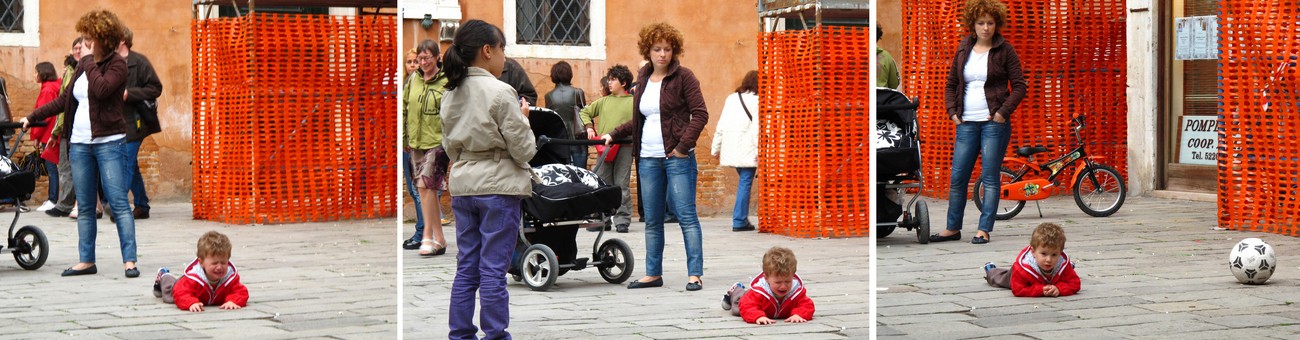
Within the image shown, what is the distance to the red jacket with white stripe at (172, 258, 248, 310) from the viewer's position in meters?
5.60

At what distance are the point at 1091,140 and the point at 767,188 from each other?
5516 millimetres

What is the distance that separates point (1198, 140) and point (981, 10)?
4.87 m

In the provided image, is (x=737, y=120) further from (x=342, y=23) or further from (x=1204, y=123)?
(x=1204, y=123)

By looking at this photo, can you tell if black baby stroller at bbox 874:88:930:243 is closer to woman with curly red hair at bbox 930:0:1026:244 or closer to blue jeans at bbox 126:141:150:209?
woman with curly red hair at bbox 930:0:1026:244

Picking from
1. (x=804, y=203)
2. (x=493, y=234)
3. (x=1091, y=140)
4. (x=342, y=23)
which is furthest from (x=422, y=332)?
(x=1091, y=140)

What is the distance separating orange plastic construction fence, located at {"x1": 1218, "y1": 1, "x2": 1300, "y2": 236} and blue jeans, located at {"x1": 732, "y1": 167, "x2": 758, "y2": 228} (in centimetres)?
302

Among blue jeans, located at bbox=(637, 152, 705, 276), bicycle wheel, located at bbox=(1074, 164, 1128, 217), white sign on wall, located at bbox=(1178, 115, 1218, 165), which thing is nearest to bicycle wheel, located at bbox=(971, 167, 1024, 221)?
bicycle wheel, located at bbox=(1074, 164, 1128, 217)

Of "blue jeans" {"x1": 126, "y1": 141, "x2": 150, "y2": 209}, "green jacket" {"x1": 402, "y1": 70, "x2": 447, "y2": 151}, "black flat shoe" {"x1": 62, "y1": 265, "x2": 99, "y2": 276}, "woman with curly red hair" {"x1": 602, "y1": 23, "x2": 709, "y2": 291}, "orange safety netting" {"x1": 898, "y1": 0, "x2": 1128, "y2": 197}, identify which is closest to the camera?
"green jacket" {"x1": 402, "y1": 70, "x2": 447, "y2": 151}

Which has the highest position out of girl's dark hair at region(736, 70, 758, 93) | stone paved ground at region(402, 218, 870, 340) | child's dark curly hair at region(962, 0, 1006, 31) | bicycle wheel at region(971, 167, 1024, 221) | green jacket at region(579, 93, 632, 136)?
child's dark curly hair at region(962, 0, 1006, 31)

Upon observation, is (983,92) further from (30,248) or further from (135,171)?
(30,248)

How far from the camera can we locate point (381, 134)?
16.2 feet

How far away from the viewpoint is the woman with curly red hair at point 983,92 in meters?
7.45

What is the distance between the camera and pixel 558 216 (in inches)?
253

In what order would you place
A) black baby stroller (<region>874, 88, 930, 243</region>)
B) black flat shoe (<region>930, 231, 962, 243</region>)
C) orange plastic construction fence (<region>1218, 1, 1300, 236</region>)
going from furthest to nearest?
orange plastic construction fence (<region>1218, 1, 1300, 236</region>) < black flat shoe (<region>930, 231, 962, 243</region>) < black baby stroller (<region>874, 88, 930, 243</region>)
